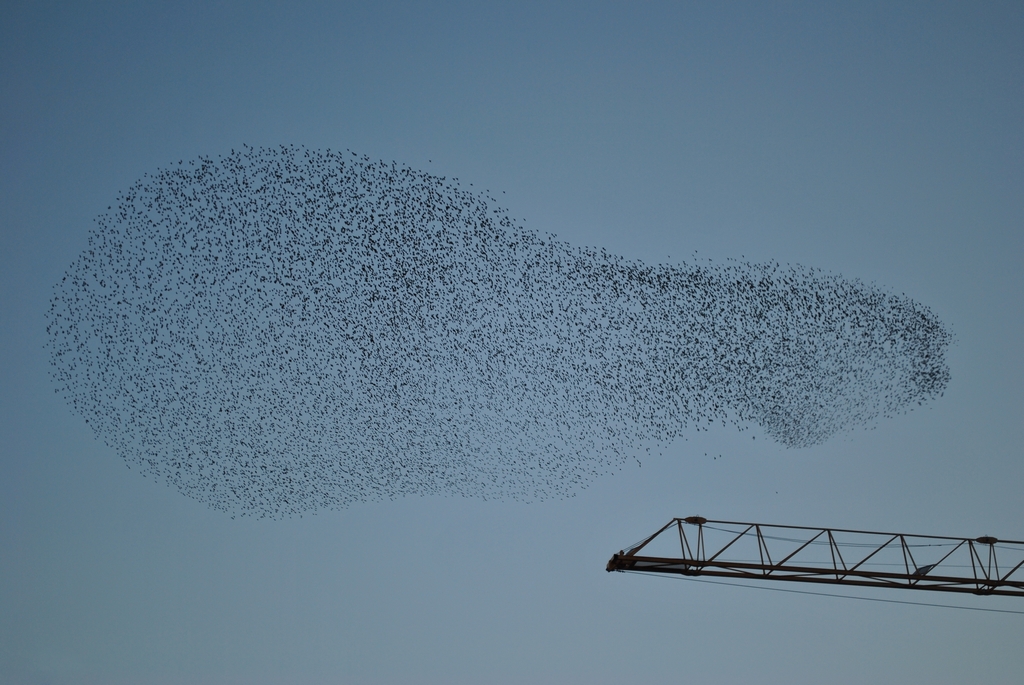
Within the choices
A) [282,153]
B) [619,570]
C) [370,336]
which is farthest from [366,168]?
[619,570]

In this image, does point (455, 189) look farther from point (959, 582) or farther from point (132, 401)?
point (959, 582)

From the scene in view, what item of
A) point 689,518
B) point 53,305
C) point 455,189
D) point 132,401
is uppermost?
point 455,189

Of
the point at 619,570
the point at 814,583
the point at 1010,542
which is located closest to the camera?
the point at 619,570

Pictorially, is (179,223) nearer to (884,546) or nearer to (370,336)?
(370,336)

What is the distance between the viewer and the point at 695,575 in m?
30.0

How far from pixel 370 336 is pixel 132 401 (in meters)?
9.03

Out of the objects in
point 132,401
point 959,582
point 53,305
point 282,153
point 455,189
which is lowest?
point 959,582

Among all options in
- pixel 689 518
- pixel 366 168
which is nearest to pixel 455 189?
pixel 366 168

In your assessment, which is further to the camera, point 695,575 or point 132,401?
point 132,401

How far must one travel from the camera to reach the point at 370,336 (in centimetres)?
3269

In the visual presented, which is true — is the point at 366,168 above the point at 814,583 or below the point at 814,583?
above

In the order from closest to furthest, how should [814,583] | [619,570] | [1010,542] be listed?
1. [619,570]
2. [814,583]
3. [1010,542]

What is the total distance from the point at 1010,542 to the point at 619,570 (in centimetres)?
1654

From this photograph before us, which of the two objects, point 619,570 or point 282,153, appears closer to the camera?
point 619,570
